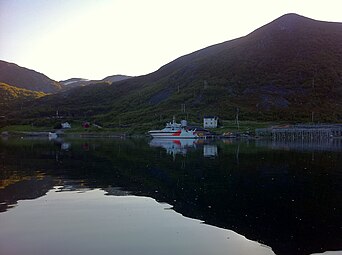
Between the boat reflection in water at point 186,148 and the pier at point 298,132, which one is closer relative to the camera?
the boat reflection in water at point 186,148

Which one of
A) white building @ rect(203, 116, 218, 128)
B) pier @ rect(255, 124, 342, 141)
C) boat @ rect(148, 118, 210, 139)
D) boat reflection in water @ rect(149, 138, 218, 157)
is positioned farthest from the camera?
white building @ rect(203, 116, 218, 128)

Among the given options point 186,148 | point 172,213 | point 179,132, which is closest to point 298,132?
point 179,132

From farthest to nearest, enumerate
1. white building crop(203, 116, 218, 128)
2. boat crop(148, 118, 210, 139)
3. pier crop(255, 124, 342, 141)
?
white building crop(203, 116, 218, 128) < boat crop(148, 118, 210, 139) < pier crop(255, 124, 342, 141)

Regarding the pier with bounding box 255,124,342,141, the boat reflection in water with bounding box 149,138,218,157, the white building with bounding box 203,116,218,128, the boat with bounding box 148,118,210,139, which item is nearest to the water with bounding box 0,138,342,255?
the boat reflection in water with bounding box 149,138,218,157

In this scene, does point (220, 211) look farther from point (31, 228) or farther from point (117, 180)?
point (117, 180)

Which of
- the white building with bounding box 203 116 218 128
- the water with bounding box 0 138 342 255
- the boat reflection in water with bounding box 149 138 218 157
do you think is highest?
the white building with bounding box 203 116 218 128

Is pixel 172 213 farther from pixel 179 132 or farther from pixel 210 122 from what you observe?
pixel 210 122

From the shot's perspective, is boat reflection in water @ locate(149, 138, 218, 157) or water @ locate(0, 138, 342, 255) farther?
boat reflection in water @ locate(149, 138, 218, 157)

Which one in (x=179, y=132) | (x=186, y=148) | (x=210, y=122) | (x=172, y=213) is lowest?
(x=172, y=213)

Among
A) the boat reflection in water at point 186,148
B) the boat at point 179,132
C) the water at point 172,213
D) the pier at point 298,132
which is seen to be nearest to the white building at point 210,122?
the boat at point 179,132

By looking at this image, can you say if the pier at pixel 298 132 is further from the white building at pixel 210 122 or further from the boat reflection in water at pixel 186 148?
the boat reflection in water at pixel 186 148

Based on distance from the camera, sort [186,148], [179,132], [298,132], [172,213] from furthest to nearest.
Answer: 1. [298,132]
2. [179,132]
3. [186,148]
4. [172,213]

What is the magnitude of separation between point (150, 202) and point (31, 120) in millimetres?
185358

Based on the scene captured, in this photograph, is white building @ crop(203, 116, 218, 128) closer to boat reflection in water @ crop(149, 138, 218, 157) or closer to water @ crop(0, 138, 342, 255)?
boat reflection in water @ crop(149, 138, 218, 157)
